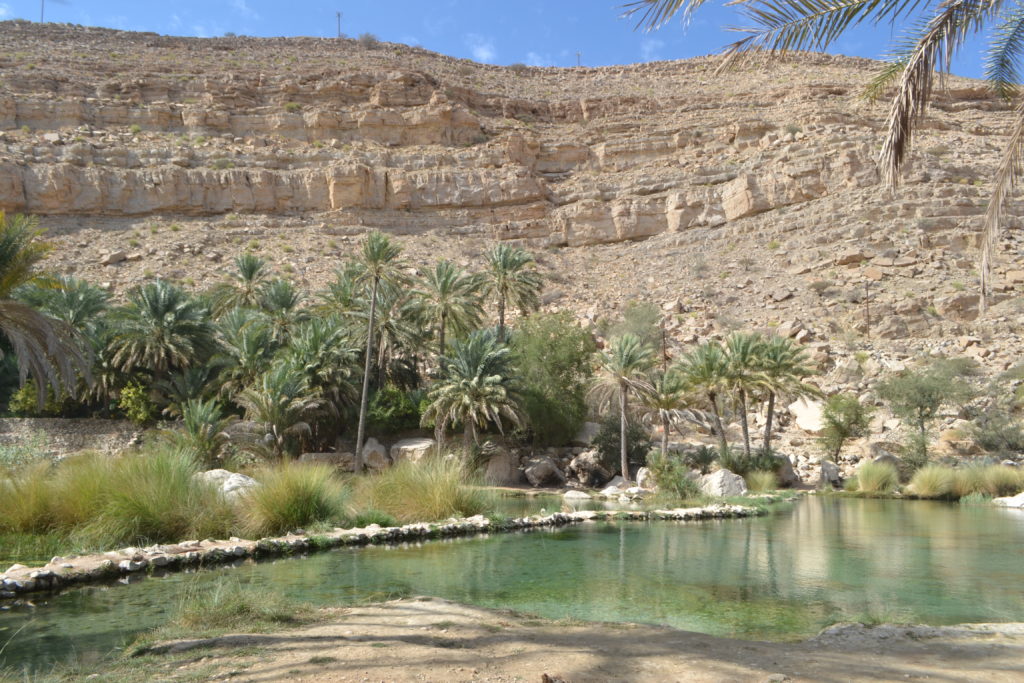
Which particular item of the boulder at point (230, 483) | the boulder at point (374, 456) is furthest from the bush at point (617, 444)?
the boulder at point (230, 483)

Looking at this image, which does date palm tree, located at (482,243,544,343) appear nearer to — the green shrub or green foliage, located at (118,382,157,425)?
the green shrub

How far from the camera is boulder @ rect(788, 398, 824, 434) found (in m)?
39.6

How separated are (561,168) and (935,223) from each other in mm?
30951

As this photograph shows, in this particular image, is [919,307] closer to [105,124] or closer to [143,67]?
[105,124]

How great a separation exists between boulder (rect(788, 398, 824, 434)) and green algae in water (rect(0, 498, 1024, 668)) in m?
22.6

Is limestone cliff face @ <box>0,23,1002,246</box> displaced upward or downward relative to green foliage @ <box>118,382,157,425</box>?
upward

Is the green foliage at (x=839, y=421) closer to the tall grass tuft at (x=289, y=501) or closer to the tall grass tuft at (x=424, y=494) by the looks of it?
the tall grass tuft at (x=424, y=494)

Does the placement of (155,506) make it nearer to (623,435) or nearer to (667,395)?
(623,435)

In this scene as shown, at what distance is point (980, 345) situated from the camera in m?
42.0

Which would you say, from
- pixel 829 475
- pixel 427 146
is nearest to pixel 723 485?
pixel 829 475

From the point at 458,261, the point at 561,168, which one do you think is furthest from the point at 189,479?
the point at 561,168

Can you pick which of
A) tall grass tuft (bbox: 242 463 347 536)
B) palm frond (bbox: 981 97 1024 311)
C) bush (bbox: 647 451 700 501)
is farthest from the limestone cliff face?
palm frond (bbox: 981 97 1024 311)

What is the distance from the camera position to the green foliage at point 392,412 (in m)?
33.0

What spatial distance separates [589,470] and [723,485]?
715 centimetres
